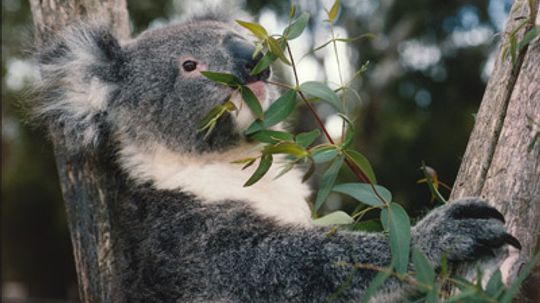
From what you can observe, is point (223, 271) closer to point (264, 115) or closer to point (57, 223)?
point (264, 115)

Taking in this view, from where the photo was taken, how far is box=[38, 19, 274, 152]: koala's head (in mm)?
3117

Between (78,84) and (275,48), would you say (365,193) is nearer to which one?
(275,48)

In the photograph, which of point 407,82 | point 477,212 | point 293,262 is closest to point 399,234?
point 477,212

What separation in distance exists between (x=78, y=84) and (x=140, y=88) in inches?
11.1

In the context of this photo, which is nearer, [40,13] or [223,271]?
[223,271]

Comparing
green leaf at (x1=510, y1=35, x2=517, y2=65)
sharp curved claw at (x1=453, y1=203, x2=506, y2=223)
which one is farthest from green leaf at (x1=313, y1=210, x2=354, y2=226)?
green leaf at (x1=510, y1=35, x2=517, y2=65)

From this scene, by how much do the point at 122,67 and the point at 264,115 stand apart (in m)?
1.18

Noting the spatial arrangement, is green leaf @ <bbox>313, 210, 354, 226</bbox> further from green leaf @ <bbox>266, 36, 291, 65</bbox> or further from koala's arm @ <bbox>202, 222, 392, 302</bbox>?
green leaf @ <bbox>266, 36, 291, 65</bbox>

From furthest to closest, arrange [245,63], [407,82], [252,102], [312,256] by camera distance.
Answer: [407,82] → [245,63] → [312,256] → [252,102]

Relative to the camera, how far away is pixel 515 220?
2.09m

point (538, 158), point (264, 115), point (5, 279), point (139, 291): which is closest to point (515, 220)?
point (538, 158)

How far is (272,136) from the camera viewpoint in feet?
7.89

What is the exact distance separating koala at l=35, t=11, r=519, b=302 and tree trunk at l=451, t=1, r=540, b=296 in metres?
0.13

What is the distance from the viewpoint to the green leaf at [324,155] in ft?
7.20
